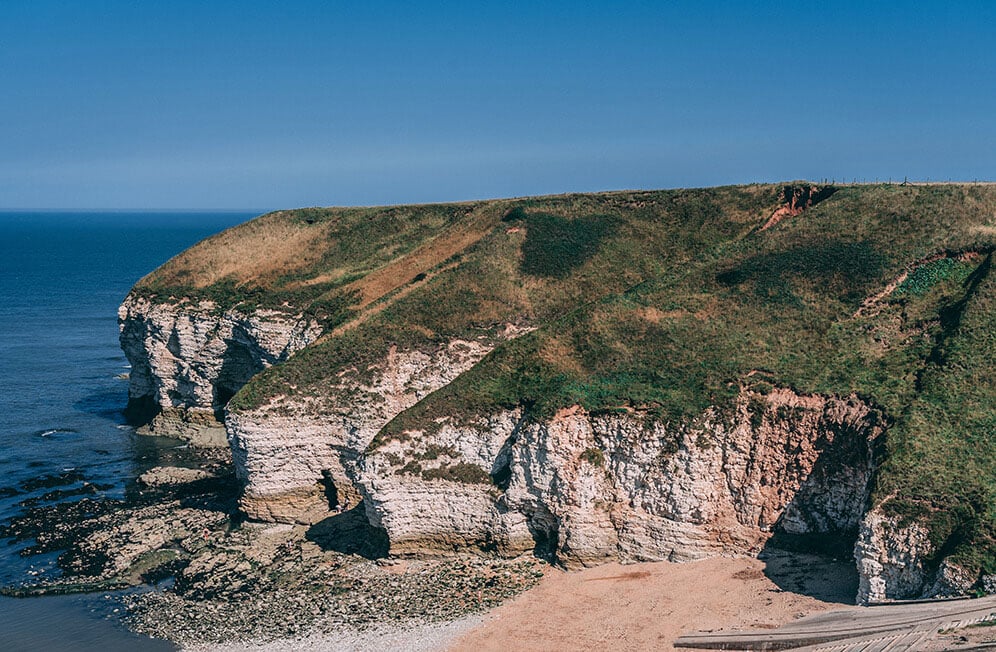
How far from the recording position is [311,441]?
44.1 metres

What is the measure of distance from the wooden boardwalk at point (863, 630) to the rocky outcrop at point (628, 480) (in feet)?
19.3

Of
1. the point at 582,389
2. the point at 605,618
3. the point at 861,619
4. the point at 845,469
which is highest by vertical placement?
the point at 582,389

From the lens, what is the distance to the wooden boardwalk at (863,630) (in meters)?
25.6

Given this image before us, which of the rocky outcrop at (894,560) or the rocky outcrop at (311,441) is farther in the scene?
the rocky outcrop at (311,441)

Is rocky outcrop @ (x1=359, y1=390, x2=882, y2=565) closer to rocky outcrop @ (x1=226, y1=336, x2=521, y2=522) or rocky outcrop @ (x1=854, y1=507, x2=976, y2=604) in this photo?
rocky outcrop @ (x1=854, y1=507, x2=976, y2=604)

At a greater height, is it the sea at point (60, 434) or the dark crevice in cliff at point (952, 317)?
the dark crevice in cliff at point (952, 317)

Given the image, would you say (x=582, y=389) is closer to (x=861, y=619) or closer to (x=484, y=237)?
(x=861, y=619)

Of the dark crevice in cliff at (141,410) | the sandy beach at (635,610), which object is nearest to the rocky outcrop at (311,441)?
the sandy beach at (635,610)

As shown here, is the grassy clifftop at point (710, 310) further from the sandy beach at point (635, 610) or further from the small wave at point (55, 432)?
the small wave at point (55, 432)

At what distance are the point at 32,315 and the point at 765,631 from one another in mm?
105656

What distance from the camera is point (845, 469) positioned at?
34469mm

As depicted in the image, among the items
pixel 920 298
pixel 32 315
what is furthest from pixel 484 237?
pixel 32 315

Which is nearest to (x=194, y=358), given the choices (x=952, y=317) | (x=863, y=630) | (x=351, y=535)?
(x=351, y=535)

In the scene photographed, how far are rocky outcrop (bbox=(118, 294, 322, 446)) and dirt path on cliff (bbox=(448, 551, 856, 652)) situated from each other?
99.1 ft
